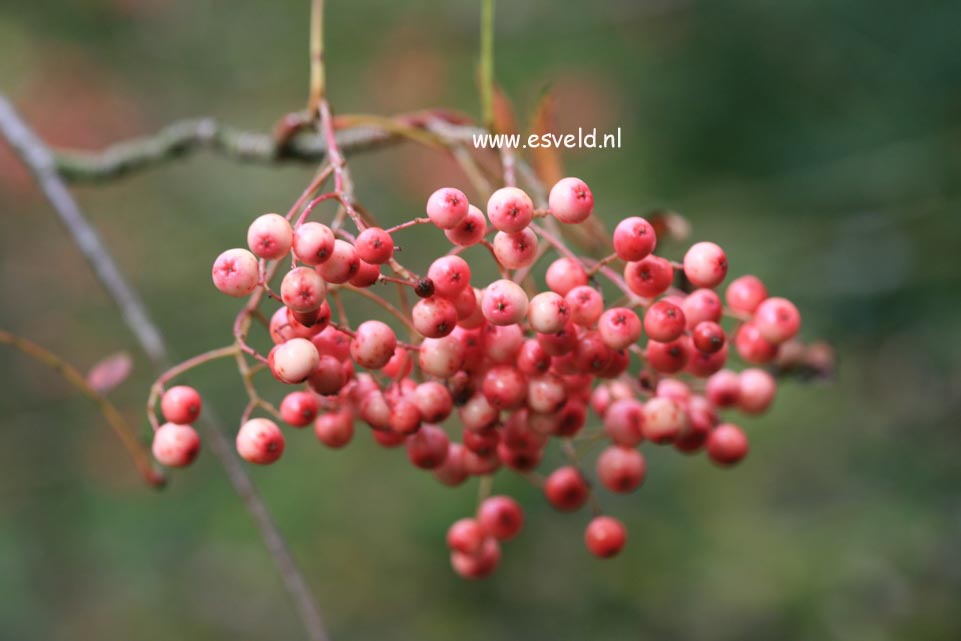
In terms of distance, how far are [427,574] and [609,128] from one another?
3068mm

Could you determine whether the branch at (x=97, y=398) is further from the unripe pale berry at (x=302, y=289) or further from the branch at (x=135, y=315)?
the unripe pale berry at (x=302, y=289)

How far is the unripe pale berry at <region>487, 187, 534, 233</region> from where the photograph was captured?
1.03 metres

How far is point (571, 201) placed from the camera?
109 centimetres

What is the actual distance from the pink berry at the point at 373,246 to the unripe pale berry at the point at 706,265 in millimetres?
436

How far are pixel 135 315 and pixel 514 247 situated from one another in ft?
2.95

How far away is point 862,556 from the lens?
322 cm

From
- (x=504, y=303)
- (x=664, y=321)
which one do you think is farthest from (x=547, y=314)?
(x=664, y=321)

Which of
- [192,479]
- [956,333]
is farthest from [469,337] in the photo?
[192,479]

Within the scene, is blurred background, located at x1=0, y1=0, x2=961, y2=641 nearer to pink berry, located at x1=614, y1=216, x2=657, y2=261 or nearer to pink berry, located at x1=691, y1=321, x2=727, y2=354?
pink berry, located at x1=691, y1=321, x2=727, y2=354

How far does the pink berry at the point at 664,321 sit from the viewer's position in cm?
110

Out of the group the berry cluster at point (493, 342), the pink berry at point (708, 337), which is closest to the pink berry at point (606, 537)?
the berry cluster at point (493, 342)

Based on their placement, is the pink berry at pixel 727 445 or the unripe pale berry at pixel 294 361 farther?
the pink berry at pixel 727 445

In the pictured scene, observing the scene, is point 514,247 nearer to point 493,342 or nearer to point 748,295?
point 493,342

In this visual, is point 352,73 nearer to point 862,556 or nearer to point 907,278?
point 907,278
